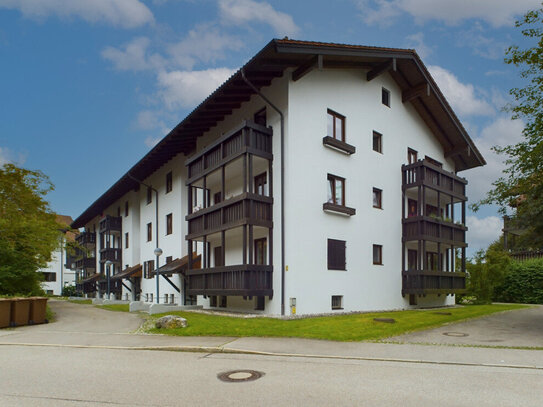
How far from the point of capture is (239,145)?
19312 millimetres

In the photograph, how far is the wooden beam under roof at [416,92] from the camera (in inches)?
947

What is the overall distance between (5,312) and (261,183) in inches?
417

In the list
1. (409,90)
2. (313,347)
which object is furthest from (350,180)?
(313,347)

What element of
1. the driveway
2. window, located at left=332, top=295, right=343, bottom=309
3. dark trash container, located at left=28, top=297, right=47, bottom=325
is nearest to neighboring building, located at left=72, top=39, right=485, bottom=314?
window, located at left=332, top=295, right=343, bottom=309

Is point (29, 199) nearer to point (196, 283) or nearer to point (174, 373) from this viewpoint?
point (196, 283)

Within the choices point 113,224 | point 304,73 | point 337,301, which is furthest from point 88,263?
point 304,73

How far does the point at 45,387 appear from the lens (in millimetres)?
7418

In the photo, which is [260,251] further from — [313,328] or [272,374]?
[272,374]

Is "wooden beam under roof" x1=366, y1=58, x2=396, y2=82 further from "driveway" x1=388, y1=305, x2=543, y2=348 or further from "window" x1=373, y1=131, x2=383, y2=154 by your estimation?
"driveway" x1=388, y1=305, x2=543, y2=348

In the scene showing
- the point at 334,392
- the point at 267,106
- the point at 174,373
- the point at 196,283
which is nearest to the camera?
the point at 334,392

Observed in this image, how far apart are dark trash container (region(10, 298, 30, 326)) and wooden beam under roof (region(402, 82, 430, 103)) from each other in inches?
768

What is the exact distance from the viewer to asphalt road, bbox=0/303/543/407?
6539 mm

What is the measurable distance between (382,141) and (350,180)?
3.45m

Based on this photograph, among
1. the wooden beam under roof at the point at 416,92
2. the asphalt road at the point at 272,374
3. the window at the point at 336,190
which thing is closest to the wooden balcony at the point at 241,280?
the window at the point at 336,190
